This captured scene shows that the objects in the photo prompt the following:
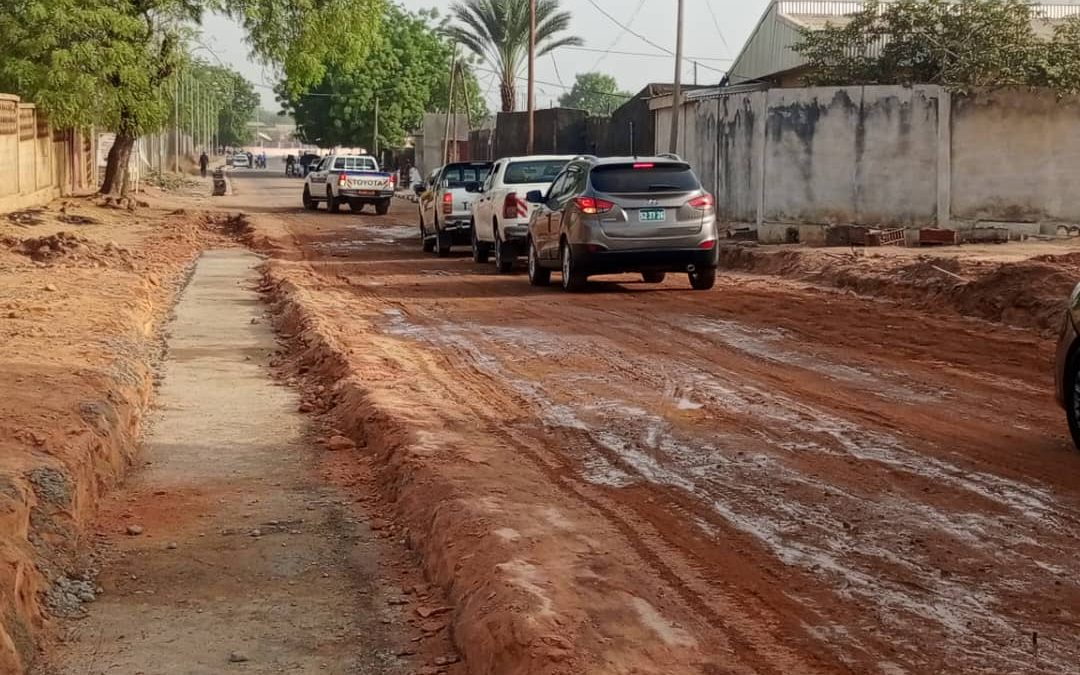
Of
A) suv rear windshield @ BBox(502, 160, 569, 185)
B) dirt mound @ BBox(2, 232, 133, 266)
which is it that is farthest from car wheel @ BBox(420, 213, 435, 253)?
dirt mound @ BBox(2, 232, 133, 266)

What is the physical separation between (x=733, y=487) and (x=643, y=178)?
10761mm

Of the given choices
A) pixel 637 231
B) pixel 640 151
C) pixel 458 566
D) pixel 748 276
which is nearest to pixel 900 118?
pixel 748 276

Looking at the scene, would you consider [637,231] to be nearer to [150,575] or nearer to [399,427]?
[399,427]

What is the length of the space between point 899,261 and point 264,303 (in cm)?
867

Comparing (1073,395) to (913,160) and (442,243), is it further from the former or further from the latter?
(442,243)

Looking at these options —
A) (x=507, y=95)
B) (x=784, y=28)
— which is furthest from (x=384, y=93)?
(x=784, y=28)

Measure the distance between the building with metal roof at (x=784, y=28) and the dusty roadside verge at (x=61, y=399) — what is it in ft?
68.4

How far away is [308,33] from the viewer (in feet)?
132

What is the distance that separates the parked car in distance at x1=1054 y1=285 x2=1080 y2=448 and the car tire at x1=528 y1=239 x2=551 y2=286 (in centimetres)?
1154

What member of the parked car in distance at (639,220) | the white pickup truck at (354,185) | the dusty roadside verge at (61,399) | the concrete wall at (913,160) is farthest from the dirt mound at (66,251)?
the white pickup truck at (354,185)

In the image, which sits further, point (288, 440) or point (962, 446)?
point (288, 440)

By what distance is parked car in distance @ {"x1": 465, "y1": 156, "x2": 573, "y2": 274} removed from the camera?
2220 cm

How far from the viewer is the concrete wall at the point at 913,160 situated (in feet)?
78.6

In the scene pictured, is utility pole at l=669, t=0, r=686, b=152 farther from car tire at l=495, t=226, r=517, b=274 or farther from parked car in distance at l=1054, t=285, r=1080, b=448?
parked car in distance at l=1054, t=285, r=1080, b=448
